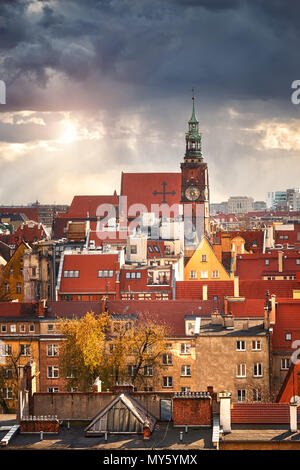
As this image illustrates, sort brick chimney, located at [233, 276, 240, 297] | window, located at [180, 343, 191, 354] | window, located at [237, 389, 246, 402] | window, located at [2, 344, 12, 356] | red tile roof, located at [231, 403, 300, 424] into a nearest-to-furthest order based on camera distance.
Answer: red tile roof, located at [231, 403, 300, 424]
window, located at [237, 389, 246, 402]
window, located at [180, 343, 191, 354]
window, located at [2, 344, 12, 356]
brick chimney, located at [233, 276, 240, 297]

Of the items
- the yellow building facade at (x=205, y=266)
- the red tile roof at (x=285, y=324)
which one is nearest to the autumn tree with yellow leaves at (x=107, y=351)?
the red tile roof at (x=285, y=324)

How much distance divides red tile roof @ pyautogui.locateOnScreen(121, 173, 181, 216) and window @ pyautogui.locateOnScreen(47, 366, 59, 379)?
10001 centimetres

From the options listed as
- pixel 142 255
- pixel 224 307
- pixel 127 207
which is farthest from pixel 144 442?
pixel 127 207

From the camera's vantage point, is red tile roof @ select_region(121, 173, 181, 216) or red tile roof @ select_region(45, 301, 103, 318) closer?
red tile roof @ select_region(45, 301, 103, 318)

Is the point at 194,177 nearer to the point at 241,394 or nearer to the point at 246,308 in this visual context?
the point at 246,308

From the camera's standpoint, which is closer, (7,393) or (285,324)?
(7,393)

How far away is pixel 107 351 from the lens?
53844 mm

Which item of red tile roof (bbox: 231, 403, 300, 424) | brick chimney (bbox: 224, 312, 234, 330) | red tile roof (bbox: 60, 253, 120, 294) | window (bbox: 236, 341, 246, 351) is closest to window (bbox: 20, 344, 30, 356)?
brick chimney (bbox: 224, 312, 234, 330)

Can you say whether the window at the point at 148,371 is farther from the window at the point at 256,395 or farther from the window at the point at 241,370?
the window at the point at 256,395

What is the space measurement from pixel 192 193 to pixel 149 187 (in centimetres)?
1446

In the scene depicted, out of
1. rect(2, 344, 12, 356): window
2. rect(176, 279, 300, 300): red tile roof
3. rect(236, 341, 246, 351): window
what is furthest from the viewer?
rect(176, 279, 300, 300): red tile roof

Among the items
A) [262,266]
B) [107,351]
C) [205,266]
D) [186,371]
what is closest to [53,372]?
[107,351]

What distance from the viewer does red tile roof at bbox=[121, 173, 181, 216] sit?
513 ft

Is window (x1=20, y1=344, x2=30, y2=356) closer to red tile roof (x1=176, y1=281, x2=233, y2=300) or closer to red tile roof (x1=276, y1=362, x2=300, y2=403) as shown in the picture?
red tile roof (x1=176, y1=281, x2=233, y2=300)
